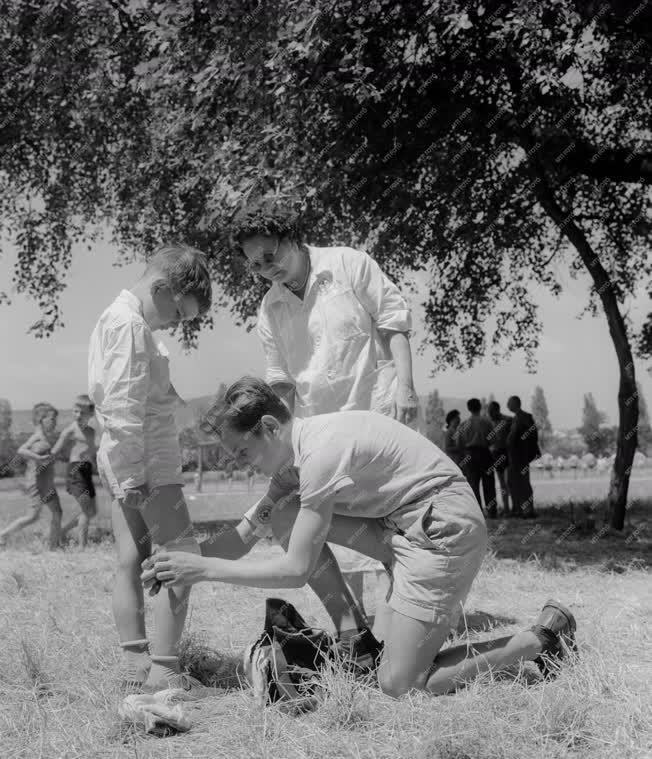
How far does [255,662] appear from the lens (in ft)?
10.2

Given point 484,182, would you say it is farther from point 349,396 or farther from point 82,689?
point 82,689

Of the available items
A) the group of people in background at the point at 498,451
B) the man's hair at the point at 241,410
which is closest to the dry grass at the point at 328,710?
the man's hair at the point at 241,410

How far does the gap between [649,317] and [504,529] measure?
404 cm

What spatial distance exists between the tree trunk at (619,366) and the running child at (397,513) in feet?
25.1

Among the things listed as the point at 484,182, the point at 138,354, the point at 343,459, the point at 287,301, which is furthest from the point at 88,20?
the point at 343,459

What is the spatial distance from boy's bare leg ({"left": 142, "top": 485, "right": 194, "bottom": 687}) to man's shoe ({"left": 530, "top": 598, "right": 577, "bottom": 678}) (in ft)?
4.52

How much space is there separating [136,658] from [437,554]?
127 cm

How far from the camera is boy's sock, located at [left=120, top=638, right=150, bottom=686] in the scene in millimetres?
3328

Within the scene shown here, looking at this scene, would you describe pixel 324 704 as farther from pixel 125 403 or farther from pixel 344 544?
pixel 125 403

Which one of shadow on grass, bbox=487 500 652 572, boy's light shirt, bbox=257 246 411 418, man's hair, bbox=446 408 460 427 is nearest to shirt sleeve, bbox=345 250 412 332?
boy's light shirt, bbox=257 246 411 418

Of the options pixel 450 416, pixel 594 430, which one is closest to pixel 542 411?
pixel 594 430

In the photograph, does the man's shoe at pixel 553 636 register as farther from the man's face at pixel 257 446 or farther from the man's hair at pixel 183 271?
the man's hair at pixel 183 271

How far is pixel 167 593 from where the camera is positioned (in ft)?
10.8

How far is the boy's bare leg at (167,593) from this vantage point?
324 centimetres
